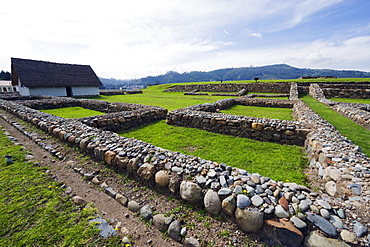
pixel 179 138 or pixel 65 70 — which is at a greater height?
pixel 65 70

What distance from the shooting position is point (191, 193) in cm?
303

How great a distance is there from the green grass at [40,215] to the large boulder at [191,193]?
1244 mm

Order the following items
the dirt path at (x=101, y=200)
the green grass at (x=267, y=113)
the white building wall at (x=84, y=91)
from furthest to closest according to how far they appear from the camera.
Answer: the white building wall at (x=84, y=91) < the green grass at (x=267, y=113) < the dirt path at (x=101, y=200)

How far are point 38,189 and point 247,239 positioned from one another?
4.08 metres

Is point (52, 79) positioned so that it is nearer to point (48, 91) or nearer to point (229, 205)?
point (48, 91)

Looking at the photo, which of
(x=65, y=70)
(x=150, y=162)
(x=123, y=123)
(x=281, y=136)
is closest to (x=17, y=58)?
(x=65, y=70)

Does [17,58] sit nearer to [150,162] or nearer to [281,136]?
[150,162]

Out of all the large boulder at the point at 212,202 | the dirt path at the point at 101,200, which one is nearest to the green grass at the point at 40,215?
the dirt path at the point at 101,200

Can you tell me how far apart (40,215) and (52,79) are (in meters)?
30.3

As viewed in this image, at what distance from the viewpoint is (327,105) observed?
43.5 feet

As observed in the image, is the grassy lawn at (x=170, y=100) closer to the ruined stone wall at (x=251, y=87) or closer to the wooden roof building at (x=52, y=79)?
the wooden roof building at (x=52, y=79)

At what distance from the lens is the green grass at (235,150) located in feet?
14.5

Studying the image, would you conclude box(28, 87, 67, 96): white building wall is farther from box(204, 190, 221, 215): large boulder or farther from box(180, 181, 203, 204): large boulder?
box(204, 190, 221, 215): large boulder

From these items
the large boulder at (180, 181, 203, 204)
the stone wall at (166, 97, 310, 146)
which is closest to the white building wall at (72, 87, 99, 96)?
the stone wall at (166, 97, 310, 146)
